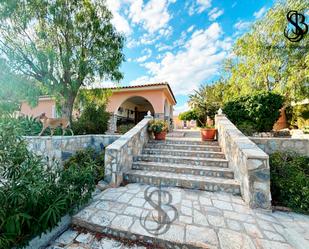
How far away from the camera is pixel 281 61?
371 inches

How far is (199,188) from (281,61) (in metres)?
10.4

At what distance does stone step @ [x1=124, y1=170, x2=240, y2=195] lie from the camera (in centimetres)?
348

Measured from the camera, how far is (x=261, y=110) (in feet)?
21.6

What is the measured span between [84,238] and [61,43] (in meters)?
7.37

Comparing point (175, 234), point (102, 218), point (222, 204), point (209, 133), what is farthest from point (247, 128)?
point (102, 218)

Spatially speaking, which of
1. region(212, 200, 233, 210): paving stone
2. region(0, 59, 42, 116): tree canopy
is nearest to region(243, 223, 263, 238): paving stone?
region(212, 200, 233, 210): paving stone

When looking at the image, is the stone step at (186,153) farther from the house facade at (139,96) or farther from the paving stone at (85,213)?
the house facade at (139,96)

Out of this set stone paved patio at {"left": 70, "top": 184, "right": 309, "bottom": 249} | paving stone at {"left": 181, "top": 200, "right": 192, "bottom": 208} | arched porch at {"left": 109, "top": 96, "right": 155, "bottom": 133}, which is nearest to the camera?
stone paved patio at {"left": 70, "top": 184, "right": 309, "bottom": 249}

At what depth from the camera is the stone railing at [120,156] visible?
3730 mm

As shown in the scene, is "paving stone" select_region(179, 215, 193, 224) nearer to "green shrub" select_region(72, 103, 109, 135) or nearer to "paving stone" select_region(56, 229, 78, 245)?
"paving stone" select_region(56, 229, 78, 245)

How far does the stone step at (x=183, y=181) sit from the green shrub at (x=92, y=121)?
3374 mm

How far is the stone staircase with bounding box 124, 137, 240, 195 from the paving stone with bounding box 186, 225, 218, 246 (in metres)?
1.41

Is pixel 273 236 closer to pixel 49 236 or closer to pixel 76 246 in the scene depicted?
pixel 76 246

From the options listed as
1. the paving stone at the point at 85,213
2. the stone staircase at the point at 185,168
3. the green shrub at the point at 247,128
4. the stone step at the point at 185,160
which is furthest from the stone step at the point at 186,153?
the paving stone at the point at 85,213
